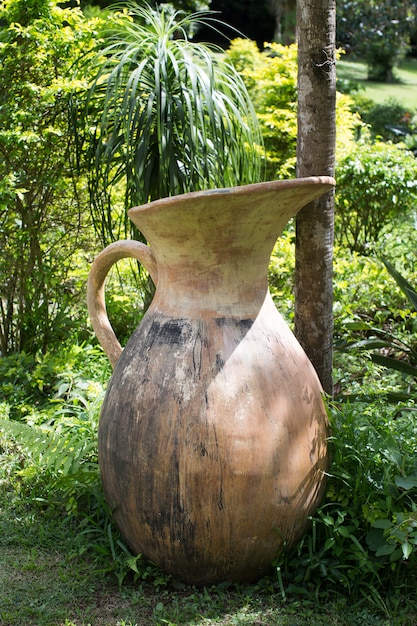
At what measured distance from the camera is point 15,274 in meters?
4.30

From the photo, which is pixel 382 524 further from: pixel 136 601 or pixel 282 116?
pixel 282 116

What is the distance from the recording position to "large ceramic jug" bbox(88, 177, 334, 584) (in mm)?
2273

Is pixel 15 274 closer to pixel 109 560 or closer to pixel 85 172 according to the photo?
pixel 85 172

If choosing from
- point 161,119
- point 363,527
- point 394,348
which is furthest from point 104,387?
point 363,527

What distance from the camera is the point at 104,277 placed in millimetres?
2859

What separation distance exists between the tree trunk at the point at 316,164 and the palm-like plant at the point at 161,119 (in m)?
0.88

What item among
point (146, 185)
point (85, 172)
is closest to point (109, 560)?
point (146, 185)

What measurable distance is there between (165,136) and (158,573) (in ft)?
7.34

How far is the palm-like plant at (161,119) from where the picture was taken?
362 centimetres

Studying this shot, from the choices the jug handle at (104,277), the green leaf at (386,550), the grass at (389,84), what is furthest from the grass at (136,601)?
the grass at (389,84)

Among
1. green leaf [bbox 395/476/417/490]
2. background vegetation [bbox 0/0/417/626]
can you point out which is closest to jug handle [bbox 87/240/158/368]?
background vegetation [bbox 0/0/417/626]

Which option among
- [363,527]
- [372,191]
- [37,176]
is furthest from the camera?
[372,191]

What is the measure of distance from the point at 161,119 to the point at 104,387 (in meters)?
1.51

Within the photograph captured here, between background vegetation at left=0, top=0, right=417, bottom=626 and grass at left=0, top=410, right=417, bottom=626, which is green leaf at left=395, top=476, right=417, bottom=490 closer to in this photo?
background vegetation at left=0, top=0, right=417, bottom=626
